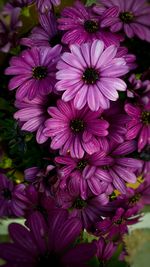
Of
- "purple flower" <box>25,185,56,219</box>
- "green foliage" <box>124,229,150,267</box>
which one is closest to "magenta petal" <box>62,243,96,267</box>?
"purple flower" <box>25,185,56,219</box>

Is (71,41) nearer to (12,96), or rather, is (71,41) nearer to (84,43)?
(84,43)

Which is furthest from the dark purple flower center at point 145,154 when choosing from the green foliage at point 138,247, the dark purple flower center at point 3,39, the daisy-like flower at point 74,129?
the green foliage at point 138,247

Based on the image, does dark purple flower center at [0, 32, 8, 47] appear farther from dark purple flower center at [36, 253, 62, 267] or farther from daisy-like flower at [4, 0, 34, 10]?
dark purple flower center at [36, 253, 62, 267]

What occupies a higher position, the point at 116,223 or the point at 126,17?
the point at 126,17

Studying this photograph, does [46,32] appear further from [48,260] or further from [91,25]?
[48,260]

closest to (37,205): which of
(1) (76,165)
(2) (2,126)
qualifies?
(1) (76,165)

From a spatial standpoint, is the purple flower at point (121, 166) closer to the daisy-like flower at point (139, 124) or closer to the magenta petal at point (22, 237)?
the daisy-like flower at point (139, 124)

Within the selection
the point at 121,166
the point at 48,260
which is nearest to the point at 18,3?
the point at 121,166
